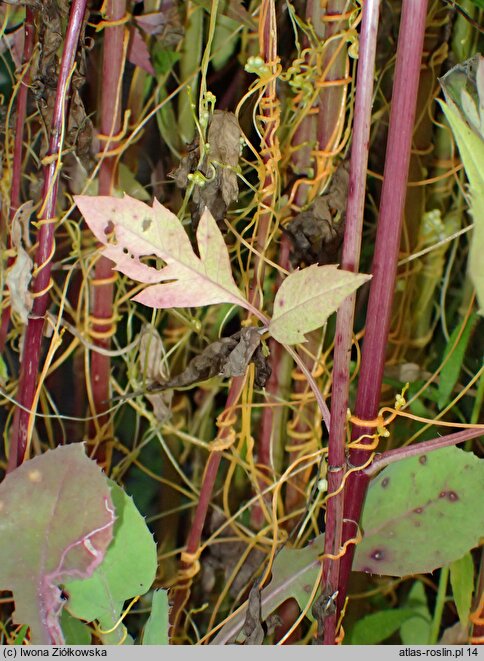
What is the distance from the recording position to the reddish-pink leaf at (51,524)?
17.6 inches

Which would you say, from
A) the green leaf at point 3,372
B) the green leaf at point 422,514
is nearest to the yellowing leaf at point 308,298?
the green leaf at point 422,514

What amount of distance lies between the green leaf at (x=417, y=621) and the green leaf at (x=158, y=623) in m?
0.24

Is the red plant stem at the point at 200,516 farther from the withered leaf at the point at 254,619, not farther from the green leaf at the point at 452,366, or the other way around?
the green leaf at the point at 452,366

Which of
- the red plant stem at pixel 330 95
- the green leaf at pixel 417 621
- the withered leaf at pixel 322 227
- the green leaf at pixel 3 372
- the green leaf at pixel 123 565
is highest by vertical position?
the red plant stem at pixel 330 95

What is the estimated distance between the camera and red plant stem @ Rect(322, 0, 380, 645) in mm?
403

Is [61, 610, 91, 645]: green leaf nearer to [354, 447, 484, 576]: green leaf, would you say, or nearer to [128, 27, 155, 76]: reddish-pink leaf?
[354, 447, 484, 576]: green leaf

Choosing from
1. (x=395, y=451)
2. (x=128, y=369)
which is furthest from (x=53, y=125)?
(x=395, y=451)

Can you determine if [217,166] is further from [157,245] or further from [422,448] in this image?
[422,448]

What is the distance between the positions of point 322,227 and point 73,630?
1.14ft

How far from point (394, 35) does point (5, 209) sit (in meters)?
0.37

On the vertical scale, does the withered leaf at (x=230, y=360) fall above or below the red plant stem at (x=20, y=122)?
below

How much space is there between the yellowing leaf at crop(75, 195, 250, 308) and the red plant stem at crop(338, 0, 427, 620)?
105 millimetres

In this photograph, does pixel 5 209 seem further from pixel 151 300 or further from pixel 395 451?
pixel 395 451

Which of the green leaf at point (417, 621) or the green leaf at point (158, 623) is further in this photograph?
the green leaf at point (417, 621)
